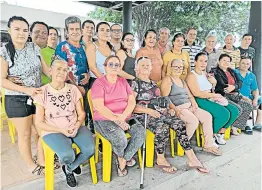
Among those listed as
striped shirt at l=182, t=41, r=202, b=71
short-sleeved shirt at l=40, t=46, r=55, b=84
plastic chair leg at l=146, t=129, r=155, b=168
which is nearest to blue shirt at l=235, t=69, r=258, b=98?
striped shirt at l=182, t=41, r=202, b=71

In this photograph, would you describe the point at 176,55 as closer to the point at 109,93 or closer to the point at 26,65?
the point at 109,93

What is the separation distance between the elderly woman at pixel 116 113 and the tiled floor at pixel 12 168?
75 cm

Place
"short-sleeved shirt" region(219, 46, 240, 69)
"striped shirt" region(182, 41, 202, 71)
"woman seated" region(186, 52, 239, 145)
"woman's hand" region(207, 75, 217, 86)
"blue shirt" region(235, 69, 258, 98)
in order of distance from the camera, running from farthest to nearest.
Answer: "short-sleeved shirt" region(219, 46, 240, 69) → "blue shirt" region(235, 69, 258, 98) → "striped shirt" region(182, 41, 202, 71) → "woman's hand" region(207, 75, 217, 86) → "woman seated" region(186, 52, 239, 145)

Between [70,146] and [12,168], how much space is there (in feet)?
2.65

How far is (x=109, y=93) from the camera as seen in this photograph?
231 cm

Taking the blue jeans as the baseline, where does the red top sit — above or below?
above

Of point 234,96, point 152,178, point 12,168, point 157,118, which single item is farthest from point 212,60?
point 12,168

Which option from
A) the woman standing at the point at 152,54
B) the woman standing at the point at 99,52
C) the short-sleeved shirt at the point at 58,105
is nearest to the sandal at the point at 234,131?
the woman standing at the point at 152,54

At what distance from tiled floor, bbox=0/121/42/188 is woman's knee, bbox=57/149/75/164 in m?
0.48

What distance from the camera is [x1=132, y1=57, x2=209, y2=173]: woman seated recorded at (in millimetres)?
2484

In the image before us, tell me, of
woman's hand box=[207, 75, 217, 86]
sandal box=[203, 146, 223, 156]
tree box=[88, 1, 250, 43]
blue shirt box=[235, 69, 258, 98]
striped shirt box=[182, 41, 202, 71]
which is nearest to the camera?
sandal box=[203, 146, 223, 156]

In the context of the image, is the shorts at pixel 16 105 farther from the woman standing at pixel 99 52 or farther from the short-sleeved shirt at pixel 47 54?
the woman standing at pixel 99 52

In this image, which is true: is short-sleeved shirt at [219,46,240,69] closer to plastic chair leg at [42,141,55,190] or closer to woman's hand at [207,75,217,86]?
woman's hand at [207,75,217,86]

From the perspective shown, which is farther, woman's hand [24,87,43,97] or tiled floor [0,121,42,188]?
tiled floor [0,121,42,188]
